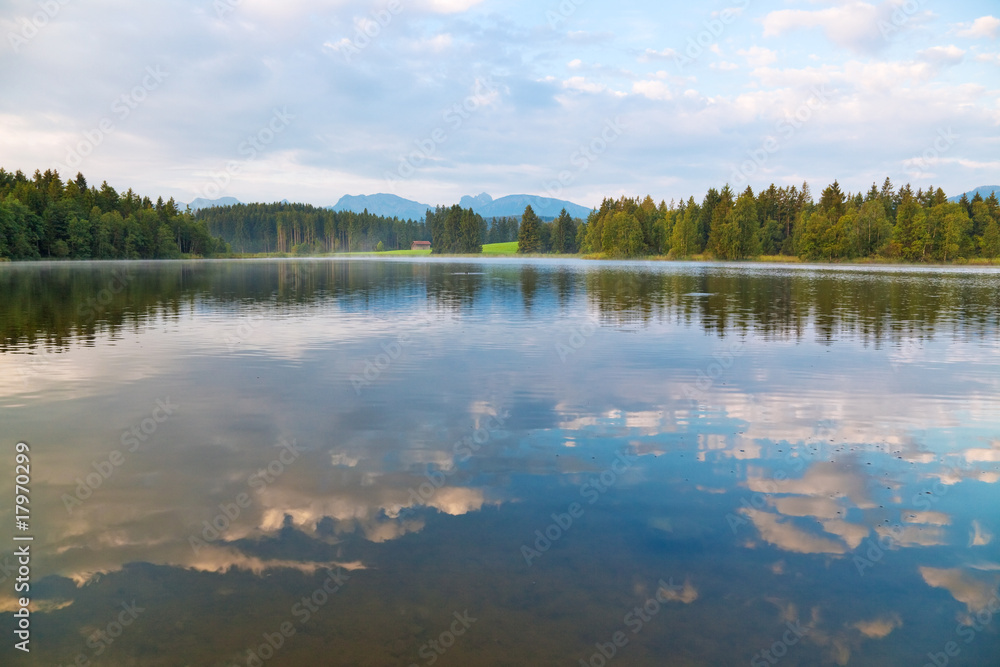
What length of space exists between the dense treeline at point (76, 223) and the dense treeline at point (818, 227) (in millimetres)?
134617

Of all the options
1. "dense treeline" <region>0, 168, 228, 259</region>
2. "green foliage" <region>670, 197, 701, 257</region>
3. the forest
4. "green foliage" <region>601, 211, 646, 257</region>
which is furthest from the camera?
"green foliage" <region>601, 211, 646, 257</region>

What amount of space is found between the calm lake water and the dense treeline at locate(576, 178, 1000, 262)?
153m

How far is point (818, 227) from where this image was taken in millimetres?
156000

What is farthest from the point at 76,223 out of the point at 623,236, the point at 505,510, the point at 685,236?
the point at 505,510

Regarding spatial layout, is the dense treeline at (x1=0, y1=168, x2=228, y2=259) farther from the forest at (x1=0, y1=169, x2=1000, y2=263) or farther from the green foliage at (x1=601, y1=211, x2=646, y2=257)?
the green foliage at (x1=601, y1=211, x2=646, y2=257)

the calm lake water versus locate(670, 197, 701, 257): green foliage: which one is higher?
locate(670, 197, 701, 257): green foliage

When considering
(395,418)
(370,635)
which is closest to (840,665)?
(370,635)

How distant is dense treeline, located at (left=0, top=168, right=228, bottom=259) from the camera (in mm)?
139000

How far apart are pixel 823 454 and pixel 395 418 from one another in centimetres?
927

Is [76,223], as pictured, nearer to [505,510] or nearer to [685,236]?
[685,236]

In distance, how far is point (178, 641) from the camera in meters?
6.35

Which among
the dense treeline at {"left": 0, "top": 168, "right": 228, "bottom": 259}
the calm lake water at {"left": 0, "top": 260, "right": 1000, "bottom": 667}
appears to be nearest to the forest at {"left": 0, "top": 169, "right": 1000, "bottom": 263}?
the dense treeline at {"left": 0, "top": 168, "right": 228, "bottom": 259}

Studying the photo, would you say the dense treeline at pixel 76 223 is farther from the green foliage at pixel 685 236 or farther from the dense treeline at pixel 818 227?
the green foliage at pixel 685 236

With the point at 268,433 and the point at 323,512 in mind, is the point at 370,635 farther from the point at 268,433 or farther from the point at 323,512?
the point at 268,433
